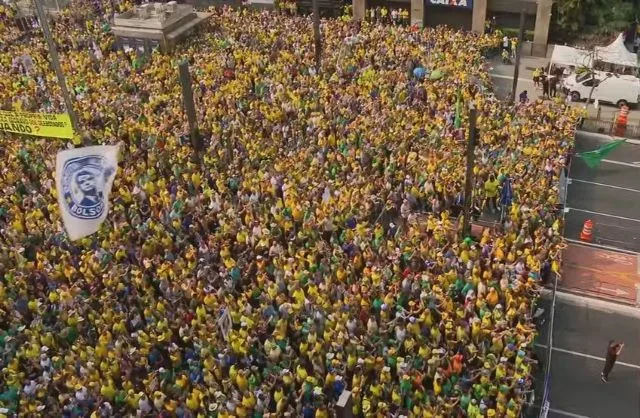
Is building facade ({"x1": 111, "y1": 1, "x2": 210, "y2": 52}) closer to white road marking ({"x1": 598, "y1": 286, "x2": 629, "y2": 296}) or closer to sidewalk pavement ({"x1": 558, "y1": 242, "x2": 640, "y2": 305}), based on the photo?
sidewalk pavement ({"x1": 558, "y1": 242, "x2": 640, "y2": 305})

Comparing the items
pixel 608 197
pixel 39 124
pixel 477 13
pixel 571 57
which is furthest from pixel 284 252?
pixel 477 13

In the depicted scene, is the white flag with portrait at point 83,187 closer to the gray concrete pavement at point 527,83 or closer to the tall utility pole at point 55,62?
the tall utility pole at point 55,62

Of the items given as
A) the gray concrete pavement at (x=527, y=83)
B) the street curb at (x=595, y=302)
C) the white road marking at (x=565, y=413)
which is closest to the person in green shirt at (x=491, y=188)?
the street curb at (x=595, y=302)

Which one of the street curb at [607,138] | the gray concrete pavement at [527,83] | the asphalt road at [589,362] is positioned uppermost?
the gray concrete pavement at [527,83]

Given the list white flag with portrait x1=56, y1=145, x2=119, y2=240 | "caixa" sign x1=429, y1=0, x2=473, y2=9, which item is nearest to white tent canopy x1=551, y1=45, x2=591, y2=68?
"caixa" sign x1=429, y1=0, x2=473, y2=9

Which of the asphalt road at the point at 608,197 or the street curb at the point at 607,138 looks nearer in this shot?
the asphalt road at the point at 608,197

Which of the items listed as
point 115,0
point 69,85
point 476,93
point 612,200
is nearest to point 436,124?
point 476,93
